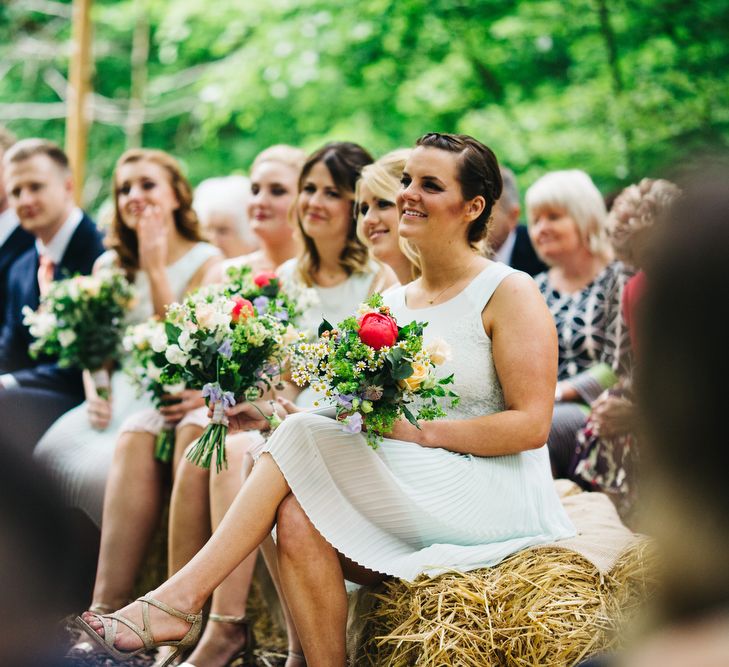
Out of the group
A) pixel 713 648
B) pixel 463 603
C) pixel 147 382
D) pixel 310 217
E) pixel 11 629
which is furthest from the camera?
pixel 310 217

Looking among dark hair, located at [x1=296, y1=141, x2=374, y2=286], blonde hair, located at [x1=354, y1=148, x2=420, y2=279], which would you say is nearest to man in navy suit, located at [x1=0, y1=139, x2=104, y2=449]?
dark hair, located at [x1=296, y1=141, x2=374, y2=286]

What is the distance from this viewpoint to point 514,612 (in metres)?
2.84

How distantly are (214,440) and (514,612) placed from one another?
130 cm

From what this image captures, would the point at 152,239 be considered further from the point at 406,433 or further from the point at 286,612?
the point at 406,433

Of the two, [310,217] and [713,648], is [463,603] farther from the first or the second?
[310,217]

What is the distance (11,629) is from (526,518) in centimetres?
211

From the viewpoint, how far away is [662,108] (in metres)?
8.77

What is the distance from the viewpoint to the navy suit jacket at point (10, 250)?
589cm

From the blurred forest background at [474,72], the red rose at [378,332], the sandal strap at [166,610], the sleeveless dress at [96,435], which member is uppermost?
the blurred forest background at [474,72]

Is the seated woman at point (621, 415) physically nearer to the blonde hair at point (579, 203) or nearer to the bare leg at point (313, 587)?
the blonde hair at point (579, 203)

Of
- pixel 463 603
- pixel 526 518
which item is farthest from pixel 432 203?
pixel 463 603

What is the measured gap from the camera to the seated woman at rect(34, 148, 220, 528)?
4.64m

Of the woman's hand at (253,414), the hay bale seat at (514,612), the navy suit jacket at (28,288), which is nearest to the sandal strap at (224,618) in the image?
the woman's hand at (253,414)

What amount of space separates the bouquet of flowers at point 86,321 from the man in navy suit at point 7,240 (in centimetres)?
93
